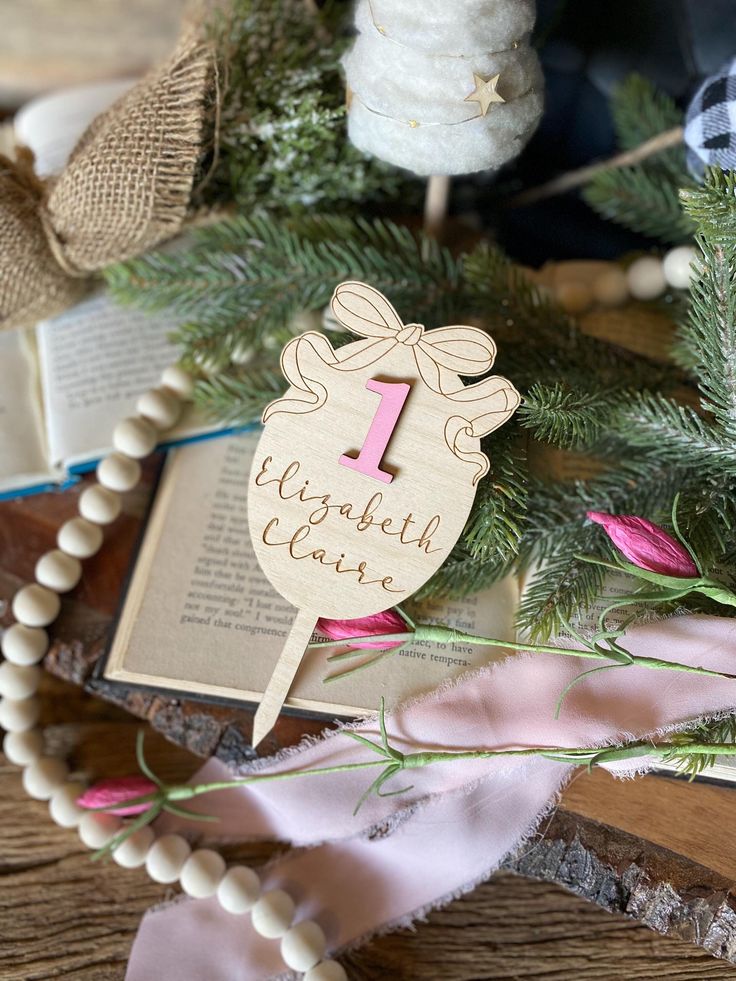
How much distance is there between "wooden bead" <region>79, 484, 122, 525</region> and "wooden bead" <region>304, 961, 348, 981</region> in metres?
0.40

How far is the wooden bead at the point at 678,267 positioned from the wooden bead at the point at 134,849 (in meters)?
0.65

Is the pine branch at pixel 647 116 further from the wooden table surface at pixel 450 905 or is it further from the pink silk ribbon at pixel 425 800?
the wooden table surface at pixel 450 905

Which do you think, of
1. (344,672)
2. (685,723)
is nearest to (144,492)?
(344,672)

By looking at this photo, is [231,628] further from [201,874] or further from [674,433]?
[674,433]

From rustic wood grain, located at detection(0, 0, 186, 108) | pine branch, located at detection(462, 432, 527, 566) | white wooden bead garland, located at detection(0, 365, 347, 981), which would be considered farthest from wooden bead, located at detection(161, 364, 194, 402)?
rustic wood grain, located at detection(0, 0, 186, 108)

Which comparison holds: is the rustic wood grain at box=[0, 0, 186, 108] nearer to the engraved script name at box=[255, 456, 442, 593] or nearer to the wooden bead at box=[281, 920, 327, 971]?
the engraved script name at box=[255, 456, 442, 593]

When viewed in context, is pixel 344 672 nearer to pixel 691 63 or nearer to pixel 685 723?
pixel 685 723

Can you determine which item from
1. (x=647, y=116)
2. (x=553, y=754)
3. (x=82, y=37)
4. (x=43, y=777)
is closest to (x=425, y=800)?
(x=553, y=754)

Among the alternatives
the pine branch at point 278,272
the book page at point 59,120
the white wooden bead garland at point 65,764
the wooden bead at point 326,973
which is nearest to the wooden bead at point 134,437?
the white wooden bead garland at point 65,764

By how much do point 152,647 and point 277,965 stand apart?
266 millimetres

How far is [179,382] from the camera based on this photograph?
0.73 meters

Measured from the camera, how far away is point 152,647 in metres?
0.63

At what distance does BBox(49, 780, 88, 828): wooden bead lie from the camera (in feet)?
2.22

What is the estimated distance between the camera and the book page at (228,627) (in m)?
0.60
